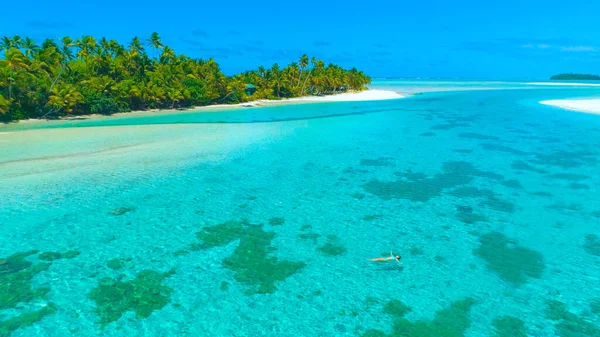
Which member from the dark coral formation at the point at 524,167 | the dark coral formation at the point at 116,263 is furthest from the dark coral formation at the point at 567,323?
the dark coral formation at the point at 524,167

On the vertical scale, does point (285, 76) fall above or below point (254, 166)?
above

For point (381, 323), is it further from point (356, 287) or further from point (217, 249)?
point (217, 249)

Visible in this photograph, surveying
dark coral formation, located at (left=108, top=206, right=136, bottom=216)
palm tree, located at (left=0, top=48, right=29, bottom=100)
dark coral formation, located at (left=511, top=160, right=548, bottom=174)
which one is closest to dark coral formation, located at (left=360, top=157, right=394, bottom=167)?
dark coral formation, located at (left=511, top=160, right=548, bottom=174)

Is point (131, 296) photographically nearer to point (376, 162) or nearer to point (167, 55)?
point (376, 162)

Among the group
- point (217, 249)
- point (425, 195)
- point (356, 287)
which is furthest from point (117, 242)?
point (425, 195)

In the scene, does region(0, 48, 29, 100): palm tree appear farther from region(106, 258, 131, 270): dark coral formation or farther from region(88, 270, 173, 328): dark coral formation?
region(88, 270, 173, 328): dark coral formation

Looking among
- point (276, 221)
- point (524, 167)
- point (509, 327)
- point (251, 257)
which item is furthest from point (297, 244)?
point (524, 167)
